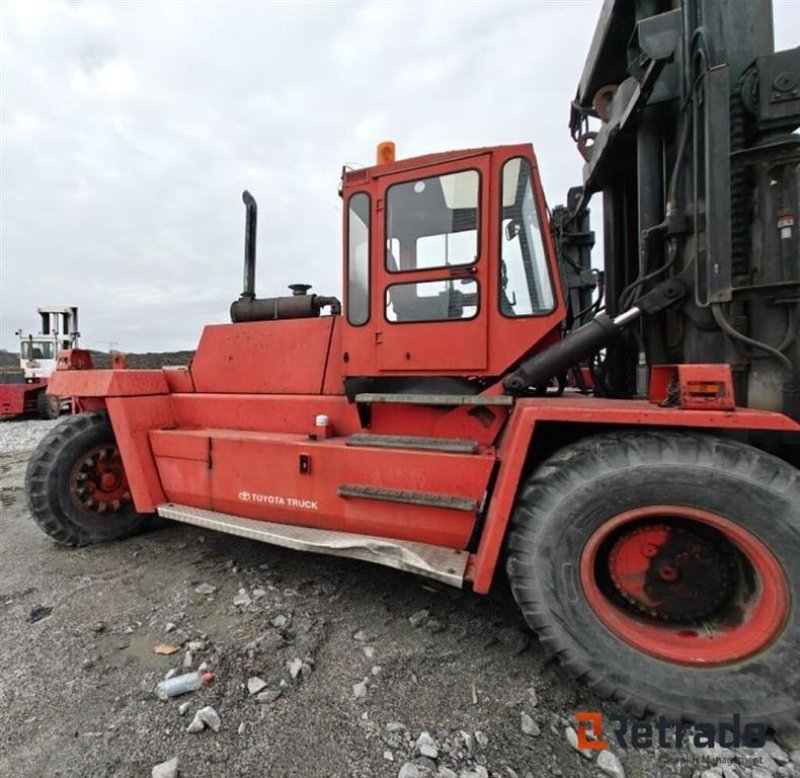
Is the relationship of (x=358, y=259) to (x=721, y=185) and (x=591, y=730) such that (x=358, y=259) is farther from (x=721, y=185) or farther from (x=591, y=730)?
(x=591, y=730)

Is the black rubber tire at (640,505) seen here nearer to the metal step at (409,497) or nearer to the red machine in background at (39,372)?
the metal step at (409,497)

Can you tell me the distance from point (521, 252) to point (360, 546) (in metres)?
2.11

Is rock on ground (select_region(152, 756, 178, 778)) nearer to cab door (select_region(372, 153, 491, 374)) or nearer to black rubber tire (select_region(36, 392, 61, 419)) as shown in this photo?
cab door (select_region(372, 153, 491, 374))

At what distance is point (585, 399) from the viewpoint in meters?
2.79

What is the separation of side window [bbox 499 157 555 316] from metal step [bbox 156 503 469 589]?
1.52 metres

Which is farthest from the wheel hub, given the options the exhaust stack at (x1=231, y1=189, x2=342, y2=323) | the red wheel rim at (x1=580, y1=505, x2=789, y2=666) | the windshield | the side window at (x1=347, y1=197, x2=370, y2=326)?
the windshield

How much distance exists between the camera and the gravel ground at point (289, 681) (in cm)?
179

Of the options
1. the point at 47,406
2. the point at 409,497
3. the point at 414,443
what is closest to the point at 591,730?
the point at 409,497

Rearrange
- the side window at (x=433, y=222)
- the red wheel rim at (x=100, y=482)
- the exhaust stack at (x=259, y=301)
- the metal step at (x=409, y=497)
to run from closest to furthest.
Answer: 1. the metal step at (x=409, y=497)
2. the side window at (x=433, y=222)
3. the exhaust stack at (x=259, y=301)
4. the red wheel rim at (x=100, y=482)

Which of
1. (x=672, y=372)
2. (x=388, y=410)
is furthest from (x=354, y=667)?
(x=672, y=372)

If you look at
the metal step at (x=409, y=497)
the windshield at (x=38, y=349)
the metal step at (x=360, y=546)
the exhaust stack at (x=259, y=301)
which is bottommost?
the metal step at (x=360, y=546)

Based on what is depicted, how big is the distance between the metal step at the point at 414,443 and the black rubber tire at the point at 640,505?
47 centimetres

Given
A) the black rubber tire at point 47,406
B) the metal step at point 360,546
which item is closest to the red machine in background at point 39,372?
the black rubber tire at point 47,406

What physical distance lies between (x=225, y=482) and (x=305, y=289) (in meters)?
1.75
